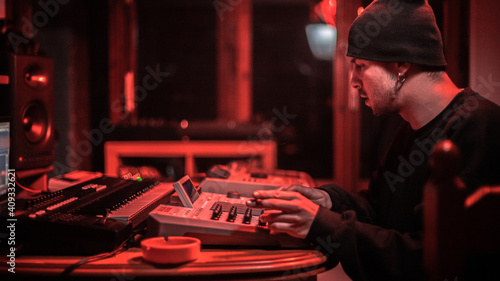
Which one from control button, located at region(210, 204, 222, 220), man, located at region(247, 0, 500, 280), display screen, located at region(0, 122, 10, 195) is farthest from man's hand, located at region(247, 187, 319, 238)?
display screen, located at region(0, 122, 10, 195)

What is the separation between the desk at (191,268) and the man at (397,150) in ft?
0.24

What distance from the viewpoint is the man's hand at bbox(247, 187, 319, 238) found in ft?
3.45

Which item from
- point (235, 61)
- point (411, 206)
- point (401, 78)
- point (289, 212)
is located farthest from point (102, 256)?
point (235, 61)

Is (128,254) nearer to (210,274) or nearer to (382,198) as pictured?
(210,274)

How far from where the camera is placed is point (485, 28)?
6.80 feet

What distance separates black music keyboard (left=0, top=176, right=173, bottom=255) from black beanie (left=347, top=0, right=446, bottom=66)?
803 millimetres

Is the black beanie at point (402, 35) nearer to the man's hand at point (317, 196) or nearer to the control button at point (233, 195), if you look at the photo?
the man's hand at point (317, 196)

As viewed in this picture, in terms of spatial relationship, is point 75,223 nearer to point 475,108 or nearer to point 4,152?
→ point 4,152

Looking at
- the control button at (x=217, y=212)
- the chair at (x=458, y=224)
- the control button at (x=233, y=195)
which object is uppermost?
the chair at (x=458, y=224)

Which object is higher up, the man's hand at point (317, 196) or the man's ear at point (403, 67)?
the man's ear at point (403, 67)

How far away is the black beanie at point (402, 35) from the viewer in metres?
1.25

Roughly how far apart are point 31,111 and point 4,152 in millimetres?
301

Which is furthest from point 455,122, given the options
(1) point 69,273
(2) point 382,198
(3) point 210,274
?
(1) point 69,273

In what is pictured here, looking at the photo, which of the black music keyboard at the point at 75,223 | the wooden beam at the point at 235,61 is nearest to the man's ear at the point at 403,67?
the black music keyboard at the point at 75,223
